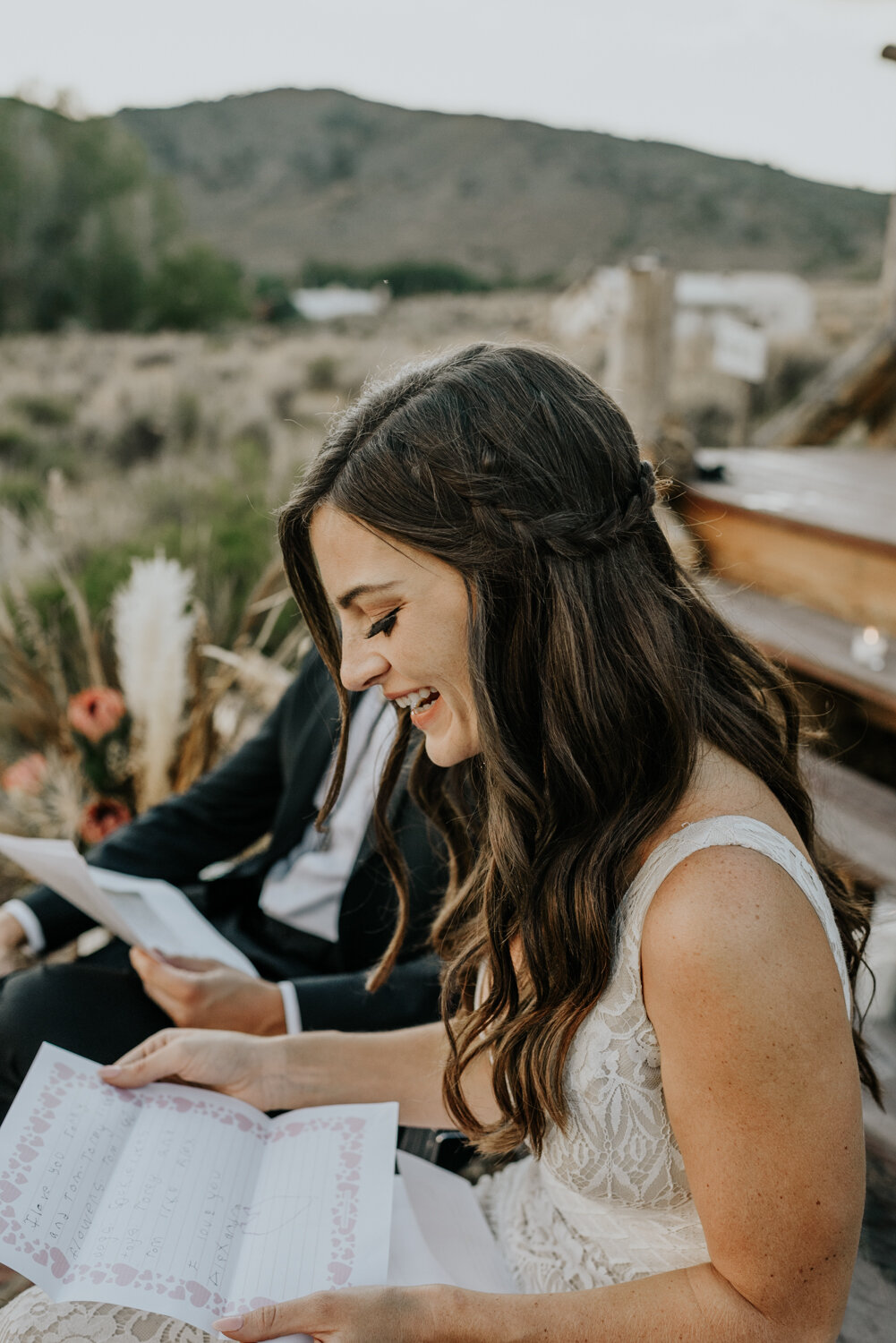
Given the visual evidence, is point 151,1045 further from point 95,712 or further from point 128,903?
point 95,712

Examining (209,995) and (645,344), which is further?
(645,344)

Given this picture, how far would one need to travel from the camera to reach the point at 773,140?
1321 cm

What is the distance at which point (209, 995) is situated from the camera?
1.54 meters

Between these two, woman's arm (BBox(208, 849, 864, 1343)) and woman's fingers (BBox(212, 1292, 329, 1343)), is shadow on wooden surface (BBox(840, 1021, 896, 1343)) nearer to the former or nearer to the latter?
woman's arm (BBox(208, 849, 864, 1343))

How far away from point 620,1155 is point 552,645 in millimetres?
533

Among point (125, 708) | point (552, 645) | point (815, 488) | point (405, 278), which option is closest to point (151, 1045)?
point (552, 645)

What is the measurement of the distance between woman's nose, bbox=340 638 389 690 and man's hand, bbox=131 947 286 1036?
0.65m

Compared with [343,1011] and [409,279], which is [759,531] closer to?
[343,1011]

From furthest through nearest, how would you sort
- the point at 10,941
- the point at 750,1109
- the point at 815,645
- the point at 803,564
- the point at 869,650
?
the point at 803,564 < the point at 815,645 < the point at 869,650 < the point at 10,941 < the point at 750,1109

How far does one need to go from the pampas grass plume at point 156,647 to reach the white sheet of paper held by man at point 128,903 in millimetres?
645

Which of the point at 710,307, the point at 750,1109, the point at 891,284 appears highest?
the point at 891,284

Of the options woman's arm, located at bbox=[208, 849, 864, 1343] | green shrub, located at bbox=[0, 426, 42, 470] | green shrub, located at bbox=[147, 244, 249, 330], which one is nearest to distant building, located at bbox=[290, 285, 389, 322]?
green shrub, located at bbox=[147, 244, 249, 330]

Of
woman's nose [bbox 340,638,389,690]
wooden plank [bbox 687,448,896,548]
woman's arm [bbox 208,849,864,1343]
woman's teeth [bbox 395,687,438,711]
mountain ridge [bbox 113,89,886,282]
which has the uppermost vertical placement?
mountain ridge [bbox 113,89,886,282]

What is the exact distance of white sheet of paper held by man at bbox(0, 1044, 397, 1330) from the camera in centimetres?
99
